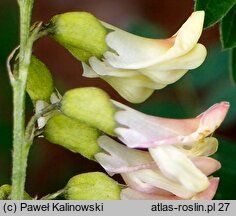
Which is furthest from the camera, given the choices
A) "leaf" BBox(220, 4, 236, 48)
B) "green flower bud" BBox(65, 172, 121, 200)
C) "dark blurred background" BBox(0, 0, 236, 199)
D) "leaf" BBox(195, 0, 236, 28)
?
"dark blurred background" BBox(0, 0, 236, 199)

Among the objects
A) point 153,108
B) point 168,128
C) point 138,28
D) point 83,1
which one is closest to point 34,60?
point 168,128

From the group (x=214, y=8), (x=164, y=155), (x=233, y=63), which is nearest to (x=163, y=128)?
(x=164, y=155)

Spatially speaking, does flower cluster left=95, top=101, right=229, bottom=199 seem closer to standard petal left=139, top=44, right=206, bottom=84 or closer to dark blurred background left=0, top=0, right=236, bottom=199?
standard petal left=139, top=44, right=206, bottom=84

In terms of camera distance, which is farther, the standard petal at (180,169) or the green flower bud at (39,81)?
the green flower bud at (39,81)

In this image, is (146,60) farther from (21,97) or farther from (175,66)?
(21,97)

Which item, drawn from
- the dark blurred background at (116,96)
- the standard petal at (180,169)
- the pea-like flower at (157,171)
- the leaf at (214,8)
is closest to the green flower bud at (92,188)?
the pea-like flower at (157,171)

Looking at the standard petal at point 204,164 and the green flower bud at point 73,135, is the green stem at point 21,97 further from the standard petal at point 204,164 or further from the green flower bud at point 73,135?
the standard petal at point 204,164

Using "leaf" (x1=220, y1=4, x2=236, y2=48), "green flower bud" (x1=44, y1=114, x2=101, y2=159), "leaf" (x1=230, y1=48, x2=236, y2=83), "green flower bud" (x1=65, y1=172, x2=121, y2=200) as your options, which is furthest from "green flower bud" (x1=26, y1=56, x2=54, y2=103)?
"leaf" (x1=230, y1=48, x2=236, y2=83)
